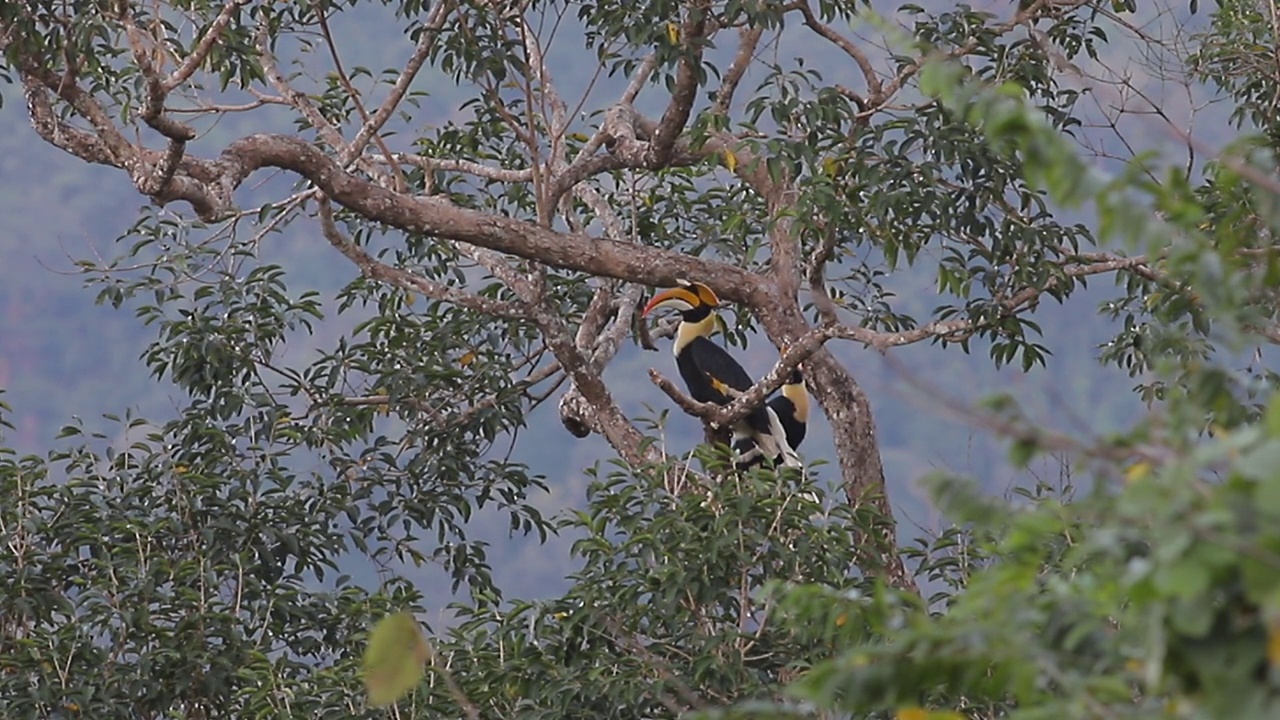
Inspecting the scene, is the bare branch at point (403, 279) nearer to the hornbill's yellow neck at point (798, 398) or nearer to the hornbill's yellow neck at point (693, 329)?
the hornbill's yellow neck at point (693, 329)

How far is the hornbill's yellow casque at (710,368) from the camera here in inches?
255

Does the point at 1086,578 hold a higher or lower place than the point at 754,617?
lower

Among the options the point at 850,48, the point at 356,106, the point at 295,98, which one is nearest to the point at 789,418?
the point at 850,48

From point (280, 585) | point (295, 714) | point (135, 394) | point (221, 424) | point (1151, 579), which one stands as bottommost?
point (1151, 579)

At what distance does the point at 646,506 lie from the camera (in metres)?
4.34

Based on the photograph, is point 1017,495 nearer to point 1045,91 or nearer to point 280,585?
point 1045,91

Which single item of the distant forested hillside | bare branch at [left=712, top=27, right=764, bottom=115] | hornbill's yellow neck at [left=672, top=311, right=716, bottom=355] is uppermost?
the distant forested hillside

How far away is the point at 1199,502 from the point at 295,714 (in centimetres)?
320

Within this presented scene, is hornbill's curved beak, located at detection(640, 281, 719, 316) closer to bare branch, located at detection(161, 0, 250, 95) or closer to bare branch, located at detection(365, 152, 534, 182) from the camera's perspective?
bare branch, located at detection(365, 152, 534, 182)

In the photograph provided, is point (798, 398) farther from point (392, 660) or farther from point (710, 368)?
point (392, 660)

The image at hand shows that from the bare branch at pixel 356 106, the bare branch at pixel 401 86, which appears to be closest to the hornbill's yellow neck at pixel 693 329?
the bare branch at pixel 356 106

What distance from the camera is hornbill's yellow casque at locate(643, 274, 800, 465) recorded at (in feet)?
21.2

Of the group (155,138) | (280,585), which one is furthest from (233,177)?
(155,138)

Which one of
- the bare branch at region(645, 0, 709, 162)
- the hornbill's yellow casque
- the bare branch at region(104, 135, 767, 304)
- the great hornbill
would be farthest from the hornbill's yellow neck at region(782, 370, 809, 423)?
the bare branch at region(645, 0, 709, 162)
